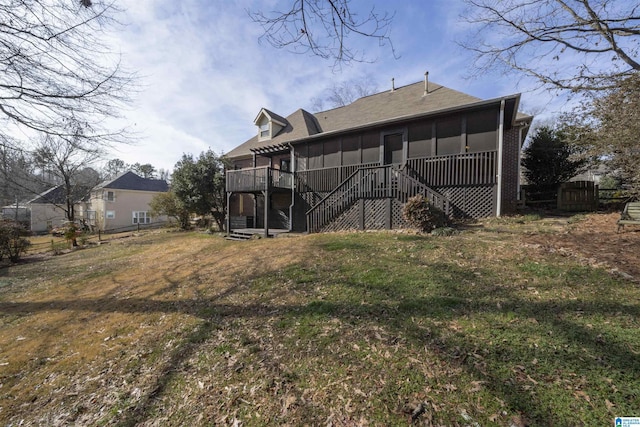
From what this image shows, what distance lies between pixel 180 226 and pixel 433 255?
1992 centimetres

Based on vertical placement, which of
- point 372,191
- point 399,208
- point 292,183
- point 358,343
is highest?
point 292,183

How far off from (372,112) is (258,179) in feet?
23.3

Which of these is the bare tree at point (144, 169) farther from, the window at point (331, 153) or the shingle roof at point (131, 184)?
the window at point (331, 153)

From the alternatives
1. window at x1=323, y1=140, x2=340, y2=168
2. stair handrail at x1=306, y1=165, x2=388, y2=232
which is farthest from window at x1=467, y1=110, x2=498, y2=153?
window at x1=323, y1=140, x2=340, y2=168

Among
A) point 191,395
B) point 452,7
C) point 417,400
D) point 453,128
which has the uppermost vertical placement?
point 452,7

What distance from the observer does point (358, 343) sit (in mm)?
3182

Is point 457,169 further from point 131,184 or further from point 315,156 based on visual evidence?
point 131,184

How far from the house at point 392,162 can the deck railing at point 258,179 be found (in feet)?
0.18

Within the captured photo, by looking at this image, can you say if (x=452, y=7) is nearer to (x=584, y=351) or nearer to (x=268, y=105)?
(x=584, y=351)

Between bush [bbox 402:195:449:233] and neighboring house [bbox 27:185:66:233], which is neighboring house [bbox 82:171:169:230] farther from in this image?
bush [bbox 402:195:449:233]

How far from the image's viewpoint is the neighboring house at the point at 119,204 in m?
26.0

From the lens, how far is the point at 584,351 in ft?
8.66

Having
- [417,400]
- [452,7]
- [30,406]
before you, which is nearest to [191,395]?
[30,406]

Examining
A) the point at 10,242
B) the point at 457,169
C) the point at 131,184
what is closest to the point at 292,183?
the point at 457,169
